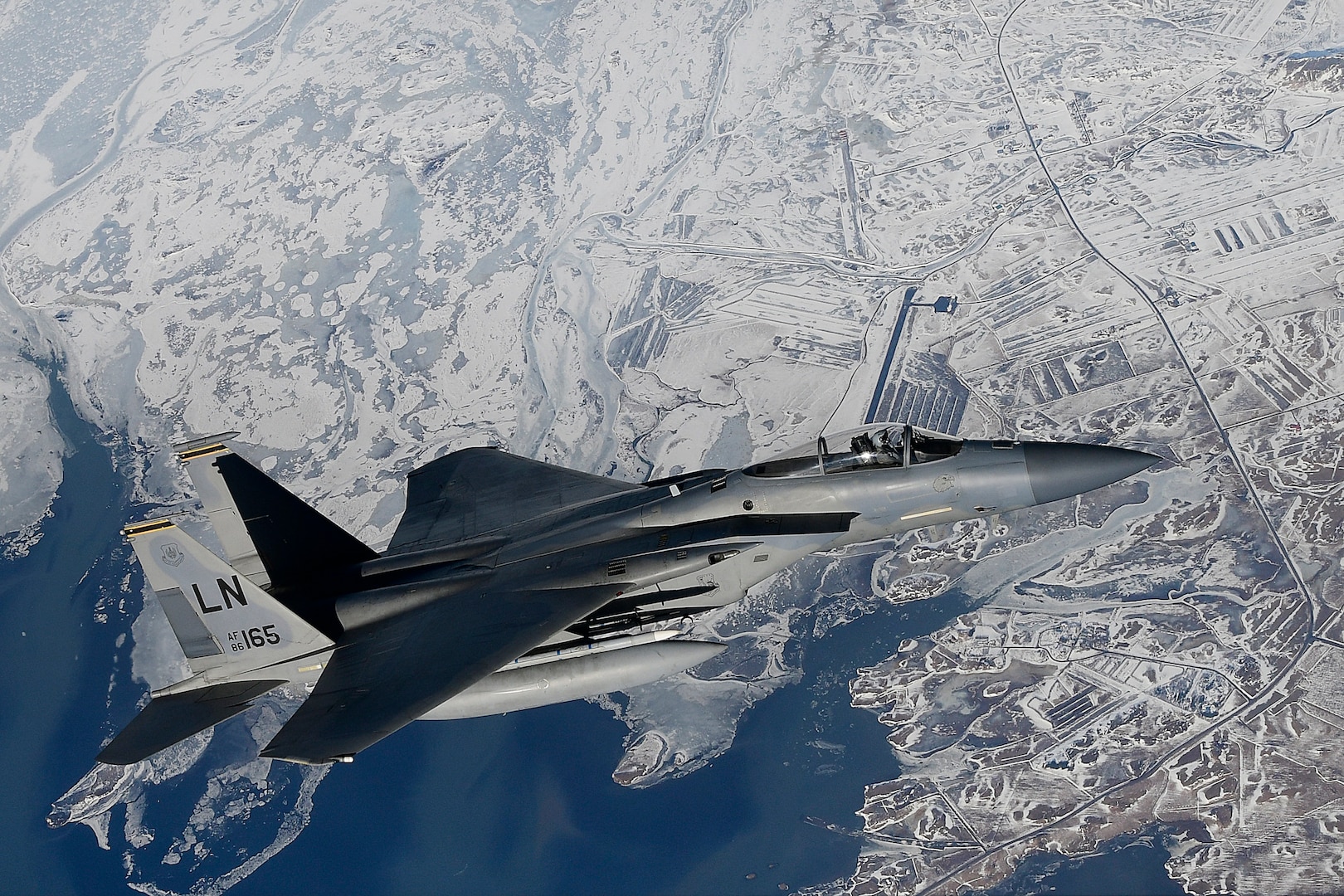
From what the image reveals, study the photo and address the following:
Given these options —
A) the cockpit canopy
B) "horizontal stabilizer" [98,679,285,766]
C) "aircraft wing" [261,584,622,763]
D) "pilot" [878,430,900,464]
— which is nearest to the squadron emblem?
"horizontal stabilizer" [98,679,285,766]

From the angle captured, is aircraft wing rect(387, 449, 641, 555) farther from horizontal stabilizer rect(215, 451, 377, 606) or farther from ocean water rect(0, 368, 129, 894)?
ocean water rect(0, 368, 129, 894)

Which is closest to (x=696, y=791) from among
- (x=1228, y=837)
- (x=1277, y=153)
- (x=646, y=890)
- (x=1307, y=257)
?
(x=646, y=890)

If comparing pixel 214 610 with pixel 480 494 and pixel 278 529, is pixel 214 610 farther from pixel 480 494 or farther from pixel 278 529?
pixel 480 494

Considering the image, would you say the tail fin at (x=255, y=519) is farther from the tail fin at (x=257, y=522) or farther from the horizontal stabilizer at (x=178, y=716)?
the horizontal stabilizer at (x=178, y=716)

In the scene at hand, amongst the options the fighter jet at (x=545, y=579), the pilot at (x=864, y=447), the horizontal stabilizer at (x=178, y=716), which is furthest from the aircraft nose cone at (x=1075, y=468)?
the horizontal stabilizer at (x=178, y=716)

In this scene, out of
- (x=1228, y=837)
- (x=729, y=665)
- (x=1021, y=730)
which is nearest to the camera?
(x=1228, y=837)

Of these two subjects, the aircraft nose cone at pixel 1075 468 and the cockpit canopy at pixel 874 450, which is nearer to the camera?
the aircraft nose cone at pixel 1075 468

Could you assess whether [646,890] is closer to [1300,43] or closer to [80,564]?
[80,564]
